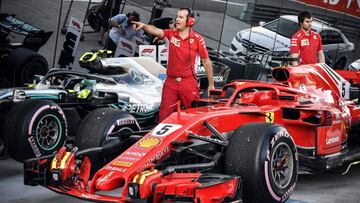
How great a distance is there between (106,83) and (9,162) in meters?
1.59

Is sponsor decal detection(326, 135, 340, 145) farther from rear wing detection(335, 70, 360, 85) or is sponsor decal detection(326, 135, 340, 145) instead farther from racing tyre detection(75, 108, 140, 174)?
rear wing detection(335, 70, 360, 85)

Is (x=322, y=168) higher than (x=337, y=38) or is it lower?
lower

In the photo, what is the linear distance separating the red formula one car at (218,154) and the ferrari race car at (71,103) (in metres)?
0.80

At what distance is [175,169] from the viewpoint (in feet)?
19.4

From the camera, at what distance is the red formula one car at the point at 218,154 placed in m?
5.76

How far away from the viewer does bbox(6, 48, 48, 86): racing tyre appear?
10.8m

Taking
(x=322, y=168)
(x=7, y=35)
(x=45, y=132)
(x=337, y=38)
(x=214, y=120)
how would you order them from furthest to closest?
Answer: (x=337, y=38) → (x=7, y=35) → (x=45, y=132) → (x=322, y=168) → (x=214, y=120)

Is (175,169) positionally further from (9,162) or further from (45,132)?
(9,162)

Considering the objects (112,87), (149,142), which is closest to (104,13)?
(112,87)

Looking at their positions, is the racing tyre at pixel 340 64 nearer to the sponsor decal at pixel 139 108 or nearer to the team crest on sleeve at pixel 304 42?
the team crest on sleeve at pixel 304 42

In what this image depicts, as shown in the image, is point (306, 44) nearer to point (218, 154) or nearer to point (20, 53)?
point (20, 53)

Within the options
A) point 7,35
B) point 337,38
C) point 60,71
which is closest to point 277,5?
point 337,38

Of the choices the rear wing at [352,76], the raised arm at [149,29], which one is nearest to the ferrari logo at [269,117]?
the raised arm at [149,29]

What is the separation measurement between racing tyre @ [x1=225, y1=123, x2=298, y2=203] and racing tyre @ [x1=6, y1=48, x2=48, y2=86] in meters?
5.31
